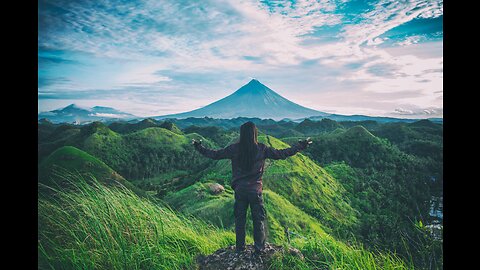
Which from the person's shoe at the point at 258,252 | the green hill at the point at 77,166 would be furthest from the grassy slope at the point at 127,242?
the green hill at the point at 77,166

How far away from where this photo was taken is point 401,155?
21406mm

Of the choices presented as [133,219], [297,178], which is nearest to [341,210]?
[297,178]

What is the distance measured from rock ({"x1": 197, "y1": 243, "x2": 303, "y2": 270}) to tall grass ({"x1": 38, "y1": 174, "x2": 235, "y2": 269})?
145mm

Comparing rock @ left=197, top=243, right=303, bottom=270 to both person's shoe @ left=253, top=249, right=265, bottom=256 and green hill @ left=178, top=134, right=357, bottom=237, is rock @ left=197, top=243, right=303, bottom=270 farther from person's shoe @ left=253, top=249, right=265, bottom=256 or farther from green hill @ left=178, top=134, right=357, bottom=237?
green hill @ left=178, top=134, right=357, bottom=237

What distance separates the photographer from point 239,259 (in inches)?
127

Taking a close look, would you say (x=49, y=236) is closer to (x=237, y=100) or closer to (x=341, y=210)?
(x=341, y=210)

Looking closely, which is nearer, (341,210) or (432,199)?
(341,210)

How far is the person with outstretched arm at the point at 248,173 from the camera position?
10.9ft

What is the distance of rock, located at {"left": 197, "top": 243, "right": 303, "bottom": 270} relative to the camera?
3139 millimetres

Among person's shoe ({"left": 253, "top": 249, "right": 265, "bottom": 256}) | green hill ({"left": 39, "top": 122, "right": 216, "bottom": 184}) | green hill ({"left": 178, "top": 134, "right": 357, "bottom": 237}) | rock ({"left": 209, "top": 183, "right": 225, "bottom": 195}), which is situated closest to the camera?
person's shoe ({"left": 253, "top": 249, "right": 265, "bottom": 256})

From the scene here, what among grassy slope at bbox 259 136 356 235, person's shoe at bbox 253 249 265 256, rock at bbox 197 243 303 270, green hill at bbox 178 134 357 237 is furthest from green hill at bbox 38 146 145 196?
person's shoe at bbox 253 249 265 256

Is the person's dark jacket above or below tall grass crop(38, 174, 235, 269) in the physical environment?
above

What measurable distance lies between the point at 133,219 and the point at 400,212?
14052 mm
